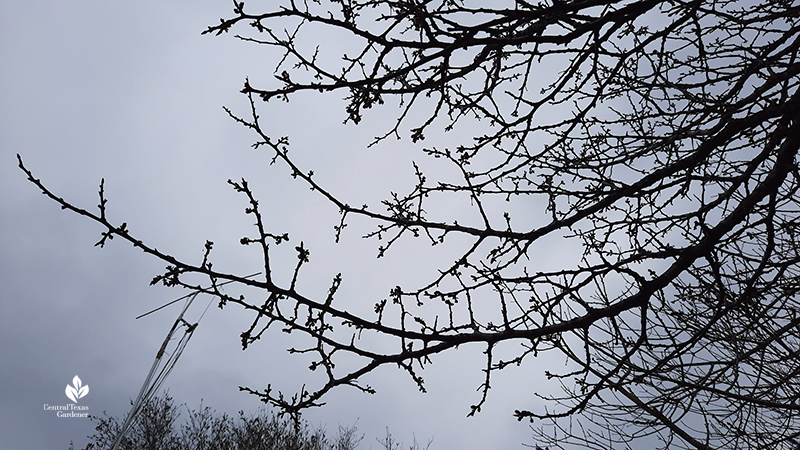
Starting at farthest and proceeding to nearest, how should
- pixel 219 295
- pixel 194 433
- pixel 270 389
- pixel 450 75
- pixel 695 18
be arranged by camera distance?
1. pixel 194 433
2. pixel 695 18
3. pixel 450 75
4. pixel 270 389
5. pixel 219 295

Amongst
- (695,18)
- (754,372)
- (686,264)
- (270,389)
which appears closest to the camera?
(270,389)

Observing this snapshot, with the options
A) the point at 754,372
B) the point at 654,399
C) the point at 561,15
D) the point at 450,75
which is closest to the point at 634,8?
the point at 561,15

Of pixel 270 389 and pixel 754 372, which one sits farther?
pixel 754 372

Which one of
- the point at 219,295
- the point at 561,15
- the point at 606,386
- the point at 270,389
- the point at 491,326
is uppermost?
the point at 561,15

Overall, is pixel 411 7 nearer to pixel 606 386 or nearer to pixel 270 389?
pixel 270 389

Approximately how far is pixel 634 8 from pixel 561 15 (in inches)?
24.5

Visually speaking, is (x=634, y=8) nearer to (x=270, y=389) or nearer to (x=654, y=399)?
(x=654, y=399)

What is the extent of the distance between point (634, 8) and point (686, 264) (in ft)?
4.61

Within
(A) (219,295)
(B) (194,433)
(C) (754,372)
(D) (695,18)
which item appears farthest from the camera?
(B) (194,433)

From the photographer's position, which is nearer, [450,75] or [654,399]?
[450,75]

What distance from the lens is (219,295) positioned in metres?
1.64

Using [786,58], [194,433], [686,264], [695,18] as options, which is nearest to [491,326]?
[686,264]

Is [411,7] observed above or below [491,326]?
above

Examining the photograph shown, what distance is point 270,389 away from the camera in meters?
1.97
